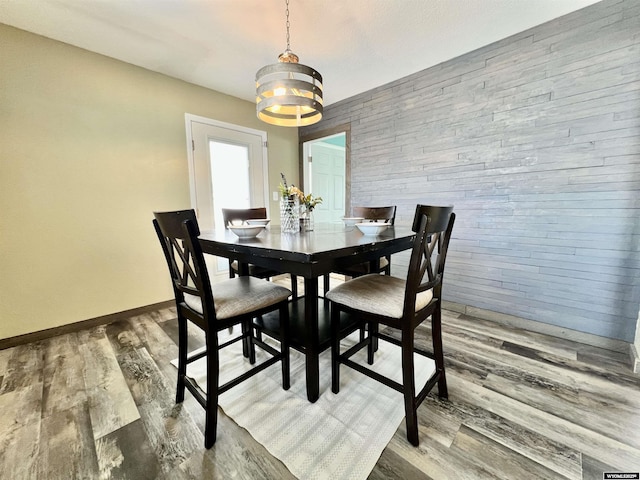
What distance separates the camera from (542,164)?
1.98 metres

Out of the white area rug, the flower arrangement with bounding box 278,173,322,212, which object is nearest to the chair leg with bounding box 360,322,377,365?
the white area rug

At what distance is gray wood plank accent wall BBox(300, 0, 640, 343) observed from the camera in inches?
67.7

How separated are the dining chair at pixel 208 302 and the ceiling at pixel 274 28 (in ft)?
5.33

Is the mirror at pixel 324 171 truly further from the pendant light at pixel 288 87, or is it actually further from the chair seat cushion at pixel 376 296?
the chair seat cushion at pixel 376 296

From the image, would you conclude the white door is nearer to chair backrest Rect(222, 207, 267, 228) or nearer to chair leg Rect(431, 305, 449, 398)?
chair backrest Rect(222, 207, 267, 228)

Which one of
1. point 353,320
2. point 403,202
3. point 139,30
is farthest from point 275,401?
point 139,30

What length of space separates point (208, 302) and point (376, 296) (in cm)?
77

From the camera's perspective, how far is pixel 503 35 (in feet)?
6.68

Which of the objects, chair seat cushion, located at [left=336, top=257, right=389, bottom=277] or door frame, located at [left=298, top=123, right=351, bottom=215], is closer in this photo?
chair seat cushion, located at [left=336, top=257, right=389, bottom=277]

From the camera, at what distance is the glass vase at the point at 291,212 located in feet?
5.42

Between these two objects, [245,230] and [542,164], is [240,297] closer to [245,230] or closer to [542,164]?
[245,230]

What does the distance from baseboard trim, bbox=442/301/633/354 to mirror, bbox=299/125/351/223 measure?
1925 mm

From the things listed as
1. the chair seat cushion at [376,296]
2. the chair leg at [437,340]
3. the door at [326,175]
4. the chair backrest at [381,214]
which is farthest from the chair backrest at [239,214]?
the chair leg at [437,340]

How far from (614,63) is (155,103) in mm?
3723
